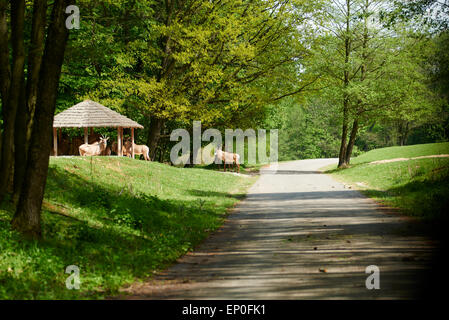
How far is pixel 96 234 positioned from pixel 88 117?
56.2 feet

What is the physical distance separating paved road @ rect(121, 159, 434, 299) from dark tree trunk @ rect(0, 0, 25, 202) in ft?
13.5

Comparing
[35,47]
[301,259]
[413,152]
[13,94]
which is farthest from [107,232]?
[413,152]

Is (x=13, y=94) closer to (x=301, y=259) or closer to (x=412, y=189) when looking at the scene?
(x=301, y=259)

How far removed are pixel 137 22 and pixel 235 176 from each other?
11.2 metres

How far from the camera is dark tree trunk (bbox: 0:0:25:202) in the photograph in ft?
31.6

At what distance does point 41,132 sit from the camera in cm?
830

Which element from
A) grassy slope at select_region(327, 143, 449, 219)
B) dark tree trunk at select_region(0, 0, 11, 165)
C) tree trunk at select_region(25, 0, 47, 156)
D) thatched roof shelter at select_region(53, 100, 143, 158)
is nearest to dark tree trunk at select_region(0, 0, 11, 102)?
dark tree trunk at select_region(0, 0, 11, 165)

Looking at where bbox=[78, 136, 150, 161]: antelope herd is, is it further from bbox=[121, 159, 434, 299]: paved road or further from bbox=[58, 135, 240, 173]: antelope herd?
bbox=[121, 159, 434, 299]: paved road

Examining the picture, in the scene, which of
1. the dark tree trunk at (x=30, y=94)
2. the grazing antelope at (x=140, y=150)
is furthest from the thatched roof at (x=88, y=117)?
the dark tree trunk at (x=30, y=94)

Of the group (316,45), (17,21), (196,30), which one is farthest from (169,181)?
(316,45)

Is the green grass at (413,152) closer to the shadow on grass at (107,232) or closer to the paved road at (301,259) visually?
the paved road at (301,259)

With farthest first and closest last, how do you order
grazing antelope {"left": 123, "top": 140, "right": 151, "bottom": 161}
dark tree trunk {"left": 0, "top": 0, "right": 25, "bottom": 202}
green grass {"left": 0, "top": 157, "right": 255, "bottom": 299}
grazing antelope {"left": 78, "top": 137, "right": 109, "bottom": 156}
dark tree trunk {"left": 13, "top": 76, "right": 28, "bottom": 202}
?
grazing antelope {"left": 123, "top": 140, "right": 151, "bottom": 161} → grazing antelope {"left": 78, "top": 137, "right": 109, "bottom": 156} → dark tree trunk {"left": 13, "top": 76, "right": 28, "bottom": 202} → dark tree trunk {"left": 0, "top": 0, "right": 25, "bottom": 202} → green grass {"left": 0, "top": 157, "right": 255, "bottom": 299}

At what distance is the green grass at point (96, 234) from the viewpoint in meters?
6.99

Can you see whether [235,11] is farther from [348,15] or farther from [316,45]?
[348,15]
